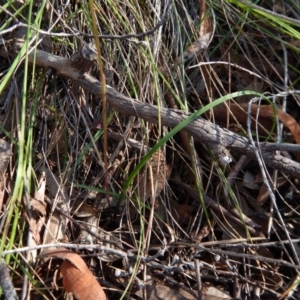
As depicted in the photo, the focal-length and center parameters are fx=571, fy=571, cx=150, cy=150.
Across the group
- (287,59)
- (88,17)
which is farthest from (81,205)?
(287,59)

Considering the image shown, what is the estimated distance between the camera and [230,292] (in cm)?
166

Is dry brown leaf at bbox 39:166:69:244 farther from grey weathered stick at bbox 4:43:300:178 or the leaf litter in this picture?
grey weathered stick at bbox 4:43:300:178

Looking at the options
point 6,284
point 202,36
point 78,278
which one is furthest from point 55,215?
point 202,36

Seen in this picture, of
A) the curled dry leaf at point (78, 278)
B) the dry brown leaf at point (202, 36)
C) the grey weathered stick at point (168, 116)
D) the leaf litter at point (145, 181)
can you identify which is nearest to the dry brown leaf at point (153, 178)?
the leaf litter at point (145, 181)

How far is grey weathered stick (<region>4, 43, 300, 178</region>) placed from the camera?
62.0 inches

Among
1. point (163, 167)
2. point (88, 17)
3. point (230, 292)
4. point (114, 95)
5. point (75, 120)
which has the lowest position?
point (230, 292)

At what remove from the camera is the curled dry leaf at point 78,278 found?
151cm

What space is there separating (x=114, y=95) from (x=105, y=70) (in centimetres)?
19

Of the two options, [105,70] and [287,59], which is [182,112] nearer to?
[105,70]

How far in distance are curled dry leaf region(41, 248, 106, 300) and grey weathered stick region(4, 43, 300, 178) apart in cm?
44

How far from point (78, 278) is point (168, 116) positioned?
1.67 ft

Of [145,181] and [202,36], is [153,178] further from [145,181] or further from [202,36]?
[202,36]

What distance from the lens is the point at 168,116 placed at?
162cm

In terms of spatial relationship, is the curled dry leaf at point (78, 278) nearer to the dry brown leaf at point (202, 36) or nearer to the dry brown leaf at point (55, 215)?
the dry brown leaf at point (55, 215)
